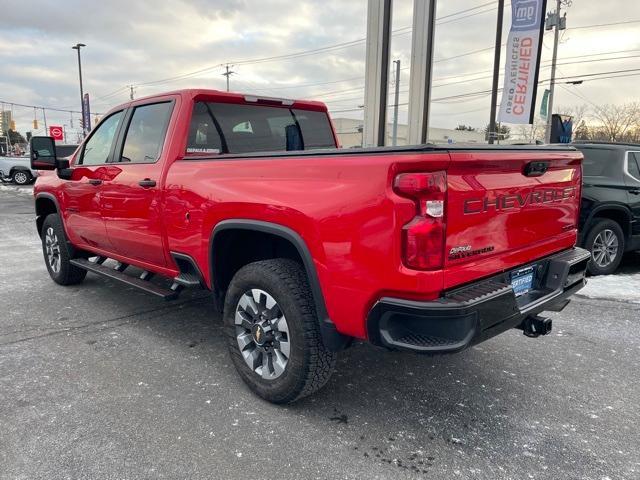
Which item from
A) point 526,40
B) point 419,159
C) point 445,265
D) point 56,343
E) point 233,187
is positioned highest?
point 526,40

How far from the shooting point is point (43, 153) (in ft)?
15.6

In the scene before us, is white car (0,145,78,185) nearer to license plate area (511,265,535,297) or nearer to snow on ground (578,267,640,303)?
snow on ground (578,267,640,303)

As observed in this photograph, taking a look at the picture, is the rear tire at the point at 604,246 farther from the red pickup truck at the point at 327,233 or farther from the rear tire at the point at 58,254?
the rear tire at the point at 58,254

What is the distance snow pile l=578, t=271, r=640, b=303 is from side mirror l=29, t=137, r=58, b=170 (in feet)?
18.7

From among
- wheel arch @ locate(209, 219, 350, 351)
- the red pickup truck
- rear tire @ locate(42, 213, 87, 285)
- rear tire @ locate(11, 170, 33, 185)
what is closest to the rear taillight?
the red pickup truck

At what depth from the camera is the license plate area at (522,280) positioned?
9.01 feet

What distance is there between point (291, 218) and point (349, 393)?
1.27m

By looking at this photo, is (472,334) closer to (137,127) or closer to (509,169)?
(509,169)

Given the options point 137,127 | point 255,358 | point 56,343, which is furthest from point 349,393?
point 137,127

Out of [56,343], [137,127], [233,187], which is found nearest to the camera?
[233,187]

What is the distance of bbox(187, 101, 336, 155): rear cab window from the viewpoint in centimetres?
384

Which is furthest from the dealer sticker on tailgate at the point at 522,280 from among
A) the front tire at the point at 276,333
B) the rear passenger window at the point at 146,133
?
the rear passenger window at the point at 146,133

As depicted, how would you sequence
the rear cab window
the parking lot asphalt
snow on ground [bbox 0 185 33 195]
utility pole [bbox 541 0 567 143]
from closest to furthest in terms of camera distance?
the parking lot asphalt < the rear cab window < snow on ground [bbox 0 185 33 195] < utility pole [bbox 541 0 567 143]

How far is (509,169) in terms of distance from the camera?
2.57 meters
